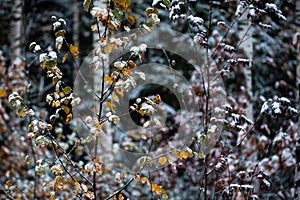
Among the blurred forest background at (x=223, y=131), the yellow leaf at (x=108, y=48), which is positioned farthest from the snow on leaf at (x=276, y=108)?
the yellow leaf at (x=108, y=48)

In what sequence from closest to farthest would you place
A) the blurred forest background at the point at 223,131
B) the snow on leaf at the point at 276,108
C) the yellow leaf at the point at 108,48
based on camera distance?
the yellow leaf at the point at 108,48 < the snow on leaf at the point at 276,108 < the blurred forest background at the point at 223,131

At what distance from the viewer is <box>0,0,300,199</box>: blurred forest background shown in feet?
9.02

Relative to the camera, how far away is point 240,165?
14.8 feet

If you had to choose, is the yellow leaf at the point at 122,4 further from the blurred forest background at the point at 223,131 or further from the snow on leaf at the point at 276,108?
the snow on leaf at the point at 276,108

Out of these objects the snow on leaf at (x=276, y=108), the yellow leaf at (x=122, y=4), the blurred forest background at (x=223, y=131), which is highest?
the blurred forest background at (x=223, y=131)

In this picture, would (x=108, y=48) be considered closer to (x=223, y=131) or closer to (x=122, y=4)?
(x=122, y=4)

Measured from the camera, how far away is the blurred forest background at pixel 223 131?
9.02ft

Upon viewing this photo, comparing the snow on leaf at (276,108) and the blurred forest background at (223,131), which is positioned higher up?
the blurred forest background at (223,131)

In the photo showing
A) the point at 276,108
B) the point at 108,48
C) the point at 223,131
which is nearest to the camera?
the point at 108,48

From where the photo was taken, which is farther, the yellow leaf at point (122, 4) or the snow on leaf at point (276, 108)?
the snow on leaf at point (276, 108)

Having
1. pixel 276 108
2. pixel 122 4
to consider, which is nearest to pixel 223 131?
pixel 276 108

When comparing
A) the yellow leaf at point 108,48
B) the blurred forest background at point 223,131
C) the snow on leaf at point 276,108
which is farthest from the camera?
the blurred forest background at point 223,131

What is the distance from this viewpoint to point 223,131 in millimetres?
3828

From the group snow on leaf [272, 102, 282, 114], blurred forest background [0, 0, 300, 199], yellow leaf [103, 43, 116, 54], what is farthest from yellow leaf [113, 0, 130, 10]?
snow on leaf [272, 102, 282, 114]
